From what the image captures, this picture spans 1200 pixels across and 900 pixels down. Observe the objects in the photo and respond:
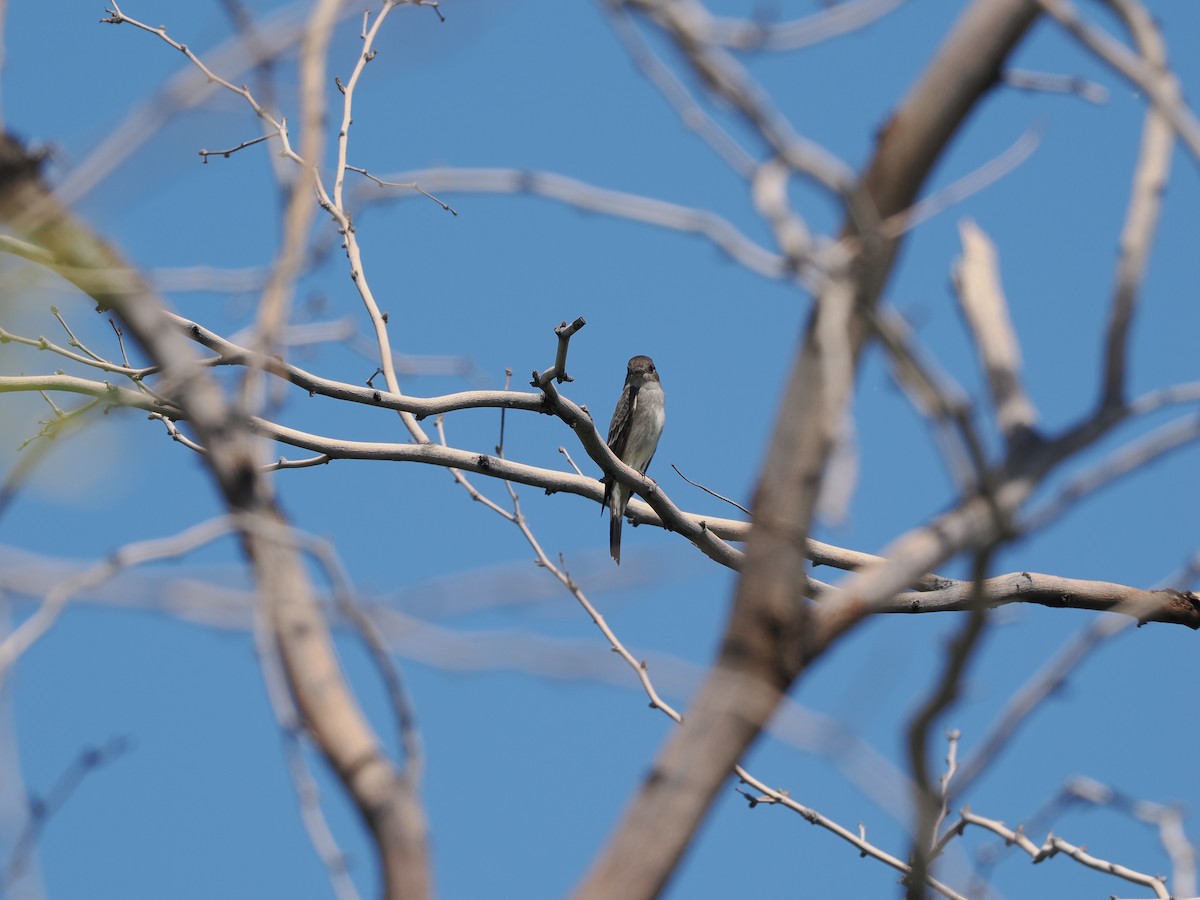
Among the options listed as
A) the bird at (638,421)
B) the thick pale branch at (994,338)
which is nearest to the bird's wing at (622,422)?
the bird at (638,421)

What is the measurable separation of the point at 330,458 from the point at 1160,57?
188 inches

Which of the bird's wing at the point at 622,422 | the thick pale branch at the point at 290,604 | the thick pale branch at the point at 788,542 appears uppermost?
the bird's wing at the point at 622,422

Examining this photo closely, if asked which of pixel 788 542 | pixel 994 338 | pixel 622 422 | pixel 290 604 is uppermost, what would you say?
pixel 622 422

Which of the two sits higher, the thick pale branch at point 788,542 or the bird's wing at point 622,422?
the bird's wing at point 622,422

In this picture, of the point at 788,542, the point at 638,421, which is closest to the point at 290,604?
the point at 788,542

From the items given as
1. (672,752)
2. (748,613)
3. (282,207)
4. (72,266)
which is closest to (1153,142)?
(748,613)

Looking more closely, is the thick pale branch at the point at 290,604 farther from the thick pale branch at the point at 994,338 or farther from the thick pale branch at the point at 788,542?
the thick pale branch at the point at 994,338

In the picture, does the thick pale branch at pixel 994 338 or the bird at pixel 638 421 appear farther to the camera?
the bird at pixel 638 421

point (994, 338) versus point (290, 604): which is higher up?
point (994, 338)

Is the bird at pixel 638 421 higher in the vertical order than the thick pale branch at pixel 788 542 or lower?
higher

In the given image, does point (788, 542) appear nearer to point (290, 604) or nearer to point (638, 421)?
point (290, 604)

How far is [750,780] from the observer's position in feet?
16.0

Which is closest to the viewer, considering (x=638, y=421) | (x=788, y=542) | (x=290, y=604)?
(x=290, y=604)

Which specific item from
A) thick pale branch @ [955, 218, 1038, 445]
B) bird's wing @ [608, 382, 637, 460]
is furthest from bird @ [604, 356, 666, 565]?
thick pale branch @ [955, 218, 1038, 445]
